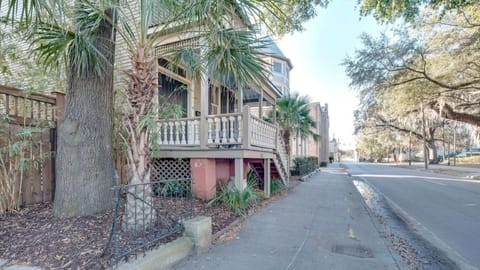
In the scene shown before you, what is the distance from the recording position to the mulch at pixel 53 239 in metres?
3.16

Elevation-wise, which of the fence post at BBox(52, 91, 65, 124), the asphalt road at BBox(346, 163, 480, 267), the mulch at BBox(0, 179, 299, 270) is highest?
the fence post at BBox(52, 91, 65, 124)

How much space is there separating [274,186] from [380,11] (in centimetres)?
684

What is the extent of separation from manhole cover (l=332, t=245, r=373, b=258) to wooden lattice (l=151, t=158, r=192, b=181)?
443 cm

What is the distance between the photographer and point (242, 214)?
613 cm

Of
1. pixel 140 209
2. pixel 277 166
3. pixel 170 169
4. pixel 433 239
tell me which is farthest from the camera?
pixel 277 166

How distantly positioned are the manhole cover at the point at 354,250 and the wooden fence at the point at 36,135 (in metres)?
5.65

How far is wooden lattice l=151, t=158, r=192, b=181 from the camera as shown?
7.74m

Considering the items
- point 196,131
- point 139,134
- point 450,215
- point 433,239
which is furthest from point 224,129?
point 450,215

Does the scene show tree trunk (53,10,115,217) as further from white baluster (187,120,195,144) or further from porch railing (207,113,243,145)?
porch railing (207,113,243,145)

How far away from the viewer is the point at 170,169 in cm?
792

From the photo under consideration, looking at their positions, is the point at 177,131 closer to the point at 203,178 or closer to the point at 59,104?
the point at 203,178

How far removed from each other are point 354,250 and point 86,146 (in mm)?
4900

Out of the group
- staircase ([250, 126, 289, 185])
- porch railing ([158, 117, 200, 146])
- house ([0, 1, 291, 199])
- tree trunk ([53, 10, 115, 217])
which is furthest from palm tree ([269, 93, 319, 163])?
tree trunk ([53, 10, 115, 217])

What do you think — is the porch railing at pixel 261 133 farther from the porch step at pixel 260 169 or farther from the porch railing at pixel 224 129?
the porch step at pixel 260 169
